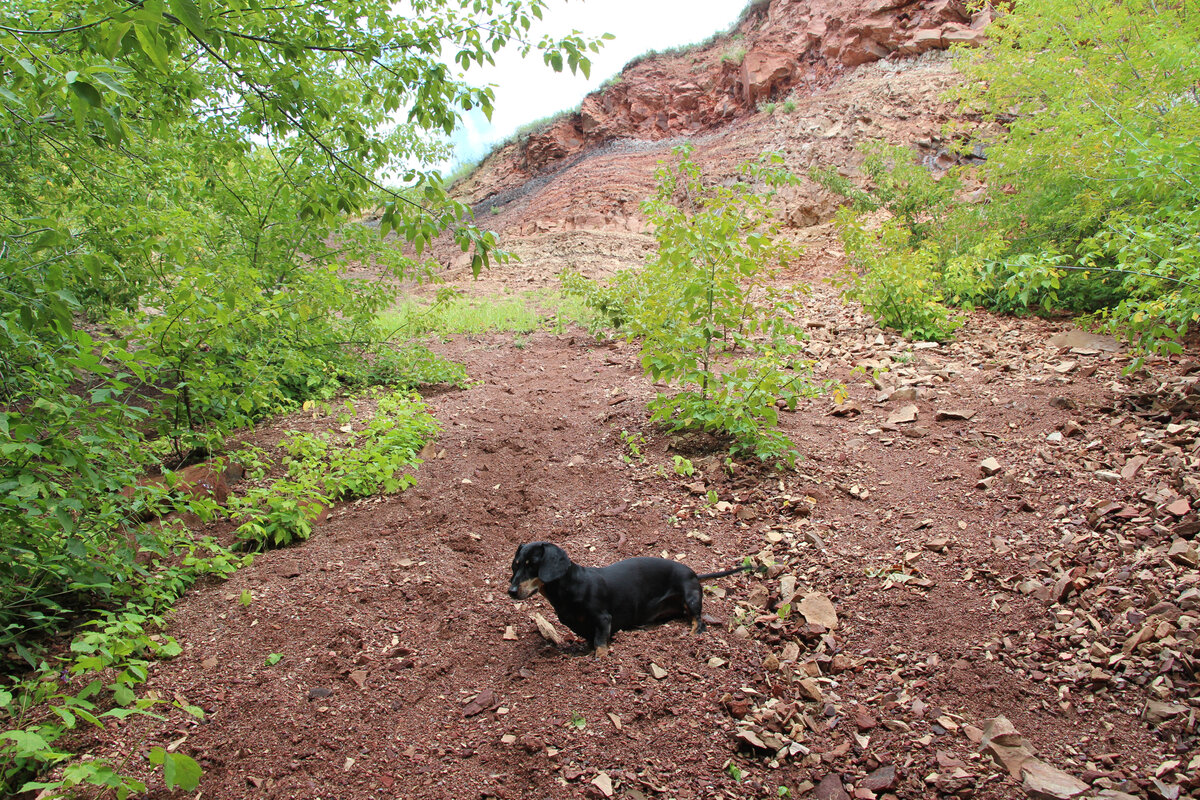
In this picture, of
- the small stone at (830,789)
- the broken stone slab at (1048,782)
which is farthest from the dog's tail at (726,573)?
the broken stone slab at (1048,782)

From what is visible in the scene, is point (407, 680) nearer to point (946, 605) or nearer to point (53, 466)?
point (53, 466)

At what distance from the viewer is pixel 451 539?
3.52 metres

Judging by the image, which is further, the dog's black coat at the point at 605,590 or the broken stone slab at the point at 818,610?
the broken stone slab at the point at 818,610

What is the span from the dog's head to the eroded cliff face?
18070mm

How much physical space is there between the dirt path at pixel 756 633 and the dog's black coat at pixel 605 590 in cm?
10

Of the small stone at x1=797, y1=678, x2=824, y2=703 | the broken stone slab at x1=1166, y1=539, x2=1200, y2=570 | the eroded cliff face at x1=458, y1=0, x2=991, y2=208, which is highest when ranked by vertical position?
the eroded cliff face at x1=458, y1=0, x2=991, y2=208

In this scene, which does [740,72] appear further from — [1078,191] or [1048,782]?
[1048,782]

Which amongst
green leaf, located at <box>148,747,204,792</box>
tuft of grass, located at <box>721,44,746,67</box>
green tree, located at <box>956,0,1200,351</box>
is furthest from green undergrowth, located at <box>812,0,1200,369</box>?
tuft of grass, located at <box>721,44,746,67</box>

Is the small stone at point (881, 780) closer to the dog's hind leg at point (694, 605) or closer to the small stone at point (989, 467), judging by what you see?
the dog's hind leg at point (694, 605)

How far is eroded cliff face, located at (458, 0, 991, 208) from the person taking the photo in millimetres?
16250

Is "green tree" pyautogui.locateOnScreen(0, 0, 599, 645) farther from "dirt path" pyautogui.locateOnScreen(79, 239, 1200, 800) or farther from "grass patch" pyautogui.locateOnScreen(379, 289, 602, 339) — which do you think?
"grass patch" pyautogui.locateOnScreen(379, 289, 602, 339)

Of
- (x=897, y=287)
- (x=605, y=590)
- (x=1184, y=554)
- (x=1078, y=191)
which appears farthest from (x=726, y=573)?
(x=1078, y=191)

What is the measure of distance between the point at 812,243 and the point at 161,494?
516 inches

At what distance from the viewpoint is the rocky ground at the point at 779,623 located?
1938 mm
